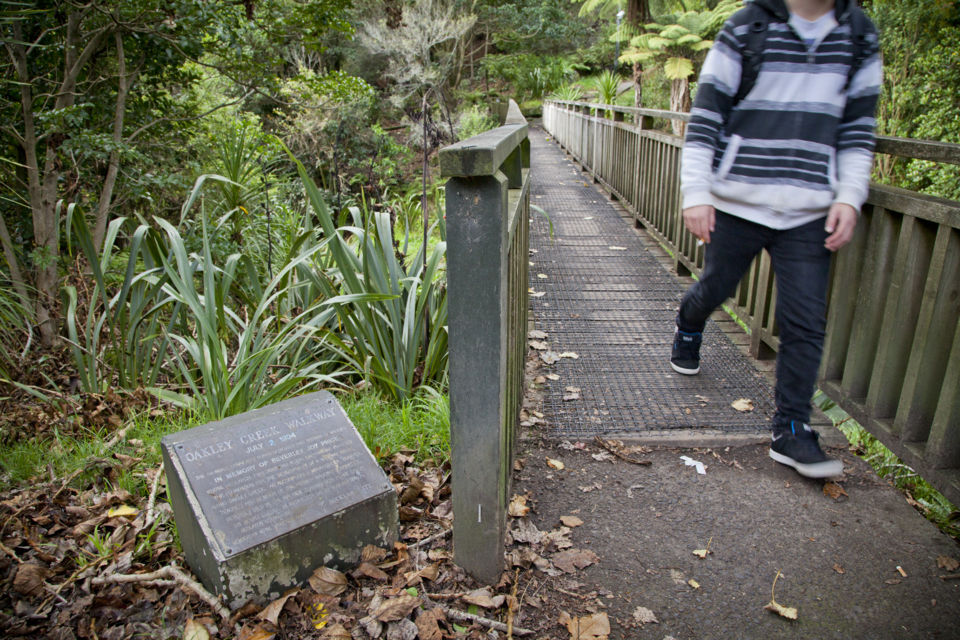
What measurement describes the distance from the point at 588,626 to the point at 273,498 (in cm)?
94

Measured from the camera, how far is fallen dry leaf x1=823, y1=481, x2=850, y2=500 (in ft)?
7.20

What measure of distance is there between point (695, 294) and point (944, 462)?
3.58 feet

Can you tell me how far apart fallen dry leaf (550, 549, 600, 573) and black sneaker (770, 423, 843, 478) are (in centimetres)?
90

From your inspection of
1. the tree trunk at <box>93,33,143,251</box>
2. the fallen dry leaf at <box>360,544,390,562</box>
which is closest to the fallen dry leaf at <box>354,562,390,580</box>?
the fallen dry leaf at <box>360,544,390,562</box>

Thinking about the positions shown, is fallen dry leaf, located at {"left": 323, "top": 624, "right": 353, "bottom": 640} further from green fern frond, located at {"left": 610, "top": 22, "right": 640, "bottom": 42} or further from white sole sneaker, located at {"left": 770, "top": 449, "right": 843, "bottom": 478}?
green fern frond, located at {"left": 610, "top": 22, "right": 640, "bottom": 42}

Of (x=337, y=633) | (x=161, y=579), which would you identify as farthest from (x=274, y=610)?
(x=161, y=579)

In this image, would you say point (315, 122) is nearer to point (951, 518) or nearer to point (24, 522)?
point (24, 522)

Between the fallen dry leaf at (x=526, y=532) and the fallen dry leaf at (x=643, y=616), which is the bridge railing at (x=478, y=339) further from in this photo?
the fallen dry leaf at (x=643, y=616)

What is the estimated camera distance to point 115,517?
2131 mm

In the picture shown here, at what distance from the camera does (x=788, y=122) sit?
2.10 m

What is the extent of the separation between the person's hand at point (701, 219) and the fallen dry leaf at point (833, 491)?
1014 mm

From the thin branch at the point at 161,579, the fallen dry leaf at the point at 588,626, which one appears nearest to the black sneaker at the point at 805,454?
the fallen dry leaf at the point at 588,626

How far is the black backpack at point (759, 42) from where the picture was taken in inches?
79.5


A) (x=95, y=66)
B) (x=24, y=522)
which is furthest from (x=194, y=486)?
(x=95, y=66)
